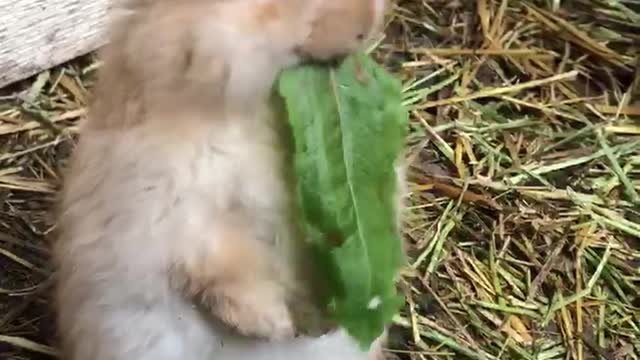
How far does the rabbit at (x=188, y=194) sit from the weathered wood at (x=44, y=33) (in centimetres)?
110

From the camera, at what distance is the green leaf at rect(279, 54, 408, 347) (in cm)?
223

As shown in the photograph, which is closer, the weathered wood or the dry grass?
the dry grass

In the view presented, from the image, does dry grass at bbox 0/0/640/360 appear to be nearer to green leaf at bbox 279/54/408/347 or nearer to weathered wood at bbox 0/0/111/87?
weathered wood at bbox 0/0/111/87

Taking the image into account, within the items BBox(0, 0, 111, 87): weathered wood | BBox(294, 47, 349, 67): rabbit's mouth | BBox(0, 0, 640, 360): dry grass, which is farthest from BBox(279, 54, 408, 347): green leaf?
BBox(0, 0, 111, 87): weathered wood

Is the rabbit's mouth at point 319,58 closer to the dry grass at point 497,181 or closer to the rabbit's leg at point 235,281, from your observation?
the rabbit's leg at point 235,281

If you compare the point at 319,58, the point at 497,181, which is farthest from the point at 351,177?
the point at 497,181

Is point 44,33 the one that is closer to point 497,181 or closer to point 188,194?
point 497,181

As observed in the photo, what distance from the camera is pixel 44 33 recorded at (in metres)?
3.60

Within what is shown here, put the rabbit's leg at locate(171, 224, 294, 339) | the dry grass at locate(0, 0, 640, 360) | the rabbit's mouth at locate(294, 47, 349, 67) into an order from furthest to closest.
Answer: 1. the dry grass at locate(0, 0, 640, 360)
2. the rabbit's leg at locate(171, 224, 294, 339)
3. the rabbit's mouth at locate(294, 47, 349, 67)

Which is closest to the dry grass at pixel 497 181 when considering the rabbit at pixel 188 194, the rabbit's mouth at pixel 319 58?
the rabbit at pixel 188 194

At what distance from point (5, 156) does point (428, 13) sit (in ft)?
4.11

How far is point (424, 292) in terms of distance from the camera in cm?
329

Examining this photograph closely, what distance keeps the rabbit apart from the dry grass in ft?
2.17

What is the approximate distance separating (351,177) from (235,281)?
0.83ft
